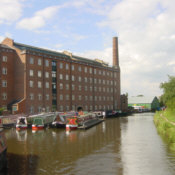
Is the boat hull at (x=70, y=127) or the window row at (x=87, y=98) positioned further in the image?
the window row at (x=87, y=98)

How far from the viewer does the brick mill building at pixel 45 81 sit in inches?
Answer: 2320

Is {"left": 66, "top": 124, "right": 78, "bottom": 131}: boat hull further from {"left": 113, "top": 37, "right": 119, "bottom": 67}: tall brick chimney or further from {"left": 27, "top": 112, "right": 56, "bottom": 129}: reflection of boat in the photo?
{"left": 113, "top": 37, "right": 119, "bottom": 67}: tall brick chimney

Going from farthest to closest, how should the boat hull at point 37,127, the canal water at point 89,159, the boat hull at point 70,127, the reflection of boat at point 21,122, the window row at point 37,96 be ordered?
the window row at point 37,96 → the reflection of boat at point 21,122 → the boat hull at point 37,127 → the boat hull at point 70,127 → the canal water at point 89,159

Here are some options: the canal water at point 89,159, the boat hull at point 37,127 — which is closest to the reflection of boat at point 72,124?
the boat hull at point 37,127

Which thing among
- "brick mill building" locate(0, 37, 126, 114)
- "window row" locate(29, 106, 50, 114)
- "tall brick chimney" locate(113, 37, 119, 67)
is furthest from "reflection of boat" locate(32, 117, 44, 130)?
"tall brick chimney" locate(113, 37, 119, 67)

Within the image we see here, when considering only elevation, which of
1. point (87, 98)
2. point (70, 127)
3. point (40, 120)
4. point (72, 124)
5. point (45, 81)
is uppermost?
point (45, 81)

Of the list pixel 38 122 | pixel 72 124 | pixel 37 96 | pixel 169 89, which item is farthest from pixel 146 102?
pixel 38 122

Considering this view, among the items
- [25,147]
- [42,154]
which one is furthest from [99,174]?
[25,147]

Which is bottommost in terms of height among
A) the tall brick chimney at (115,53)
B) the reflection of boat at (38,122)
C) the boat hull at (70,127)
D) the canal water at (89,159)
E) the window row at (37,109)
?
the canal water at (89,159)

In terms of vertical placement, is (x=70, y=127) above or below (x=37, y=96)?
below

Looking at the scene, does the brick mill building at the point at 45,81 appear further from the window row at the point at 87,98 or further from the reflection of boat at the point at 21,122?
the reflection of boat at the point at 21,122

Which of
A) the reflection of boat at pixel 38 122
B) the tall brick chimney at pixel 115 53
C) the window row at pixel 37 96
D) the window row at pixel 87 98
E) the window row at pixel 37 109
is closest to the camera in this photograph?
the reflection of boat at pixel 38 122

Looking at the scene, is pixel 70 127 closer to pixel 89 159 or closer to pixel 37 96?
pixel 89 159

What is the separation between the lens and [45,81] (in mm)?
63812
